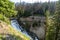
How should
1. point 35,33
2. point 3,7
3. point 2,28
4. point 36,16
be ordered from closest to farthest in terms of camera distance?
1. point 2,28
2. point 3,7
3. point 35,33
4. point 36,16

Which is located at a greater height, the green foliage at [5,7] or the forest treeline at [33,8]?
the green foliage at [5,7]

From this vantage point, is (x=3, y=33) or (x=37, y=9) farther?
(x=37, y=9)

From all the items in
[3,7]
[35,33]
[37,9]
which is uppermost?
[3,7]

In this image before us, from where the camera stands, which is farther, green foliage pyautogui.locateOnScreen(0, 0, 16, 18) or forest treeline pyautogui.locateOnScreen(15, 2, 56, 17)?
forest treeline pyautogui.locateOnScreen(15, 2, 56, 17)

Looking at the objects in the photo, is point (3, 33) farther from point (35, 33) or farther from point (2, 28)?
point (35, 33)

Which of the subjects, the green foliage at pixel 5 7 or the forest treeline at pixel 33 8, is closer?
the green foliage at pixel 5 7

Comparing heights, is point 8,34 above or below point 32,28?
above

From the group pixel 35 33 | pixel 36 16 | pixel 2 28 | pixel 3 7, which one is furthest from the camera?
pixel 36 16

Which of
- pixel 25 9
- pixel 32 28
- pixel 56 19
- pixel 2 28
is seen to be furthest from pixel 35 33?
pixel 2 28

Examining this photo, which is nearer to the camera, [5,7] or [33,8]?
[5,7]

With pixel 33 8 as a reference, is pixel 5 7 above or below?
above

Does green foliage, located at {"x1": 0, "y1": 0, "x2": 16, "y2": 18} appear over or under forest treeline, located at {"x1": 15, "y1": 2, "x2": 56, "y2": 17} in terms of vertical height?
over
